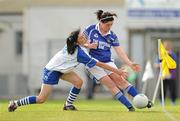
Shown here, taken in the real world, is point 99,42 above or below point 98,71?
above

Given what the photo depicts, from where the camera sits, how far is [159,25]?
35.8m

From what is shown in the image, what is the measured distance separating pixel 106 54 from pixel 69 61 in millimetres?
858

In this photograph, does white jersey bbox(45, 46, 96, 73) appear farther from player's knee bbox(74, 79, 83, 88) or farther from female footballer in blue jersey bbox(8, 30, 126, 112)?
player's knee bbox(74, 79, 83, 88)

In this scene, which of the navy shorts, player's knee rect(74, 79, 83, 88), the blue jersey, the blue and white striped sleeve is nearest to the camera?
the blue and white striped sleeve

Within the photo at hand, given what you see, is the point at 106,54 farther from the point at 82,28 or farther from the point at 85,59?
the point at 82,28

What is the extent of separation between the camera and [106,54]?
1412 centimetres

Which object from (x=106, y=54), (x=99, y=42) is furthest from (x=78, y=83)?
(x=99, y=42)

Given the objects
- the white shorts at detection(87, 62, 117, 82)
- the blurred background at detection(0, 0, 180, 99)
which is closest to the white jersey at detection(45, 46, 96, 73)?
the white shorts at detection(87, 62, 117, 82)

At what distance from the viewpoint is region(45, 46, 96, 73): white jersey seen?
1348cm

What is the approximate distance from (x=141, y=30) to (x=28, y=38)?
598 cm

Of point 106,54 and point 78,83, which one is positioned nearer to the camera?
point 106,54

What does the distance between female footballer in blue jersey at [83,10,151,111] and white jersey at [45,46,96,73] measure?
48cm

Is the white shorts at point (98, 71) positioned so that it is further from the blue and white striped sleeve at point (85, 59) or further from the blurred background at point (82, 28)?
the blurred background at point (82, 28)

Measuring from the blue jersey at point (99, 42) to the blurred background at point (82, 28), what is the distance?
1914cm
